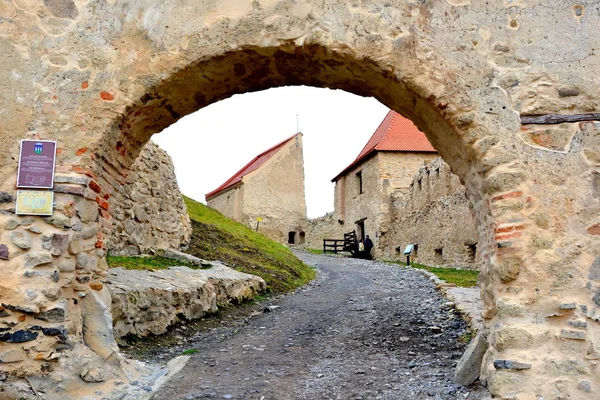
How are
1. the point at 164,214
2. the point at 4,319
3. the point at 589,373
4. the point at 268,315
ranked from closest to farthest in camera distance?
1. the point at 589,373
2. the point at 4,319
3. the point at 268,315
4. the point at 164,214

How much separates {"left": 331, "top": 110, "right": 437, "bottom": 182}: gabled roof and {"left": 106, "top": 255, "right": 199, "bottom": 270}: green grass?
15.5 metres

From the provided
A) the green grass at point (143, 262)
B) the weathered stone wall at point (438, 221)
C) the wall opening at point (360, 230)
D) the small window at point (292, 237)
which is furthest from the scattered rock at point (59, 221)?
the small window at point (292, 237)

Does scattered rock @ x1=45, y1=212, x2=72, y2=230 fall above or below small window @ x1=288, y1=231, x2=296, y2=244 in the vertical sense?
below

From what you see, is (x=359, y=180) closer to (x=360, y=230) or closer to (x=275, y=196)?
(x=360, y=230)

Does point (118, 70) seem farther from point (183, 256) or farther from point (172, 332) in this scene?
point (183, 256)

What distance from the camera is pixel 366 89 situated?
175 inches

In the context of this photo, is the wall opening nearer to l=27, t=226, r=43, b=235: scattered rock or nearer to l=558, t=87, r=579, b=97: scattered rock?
l=558, t=87, r=579, b=97: scattered rock

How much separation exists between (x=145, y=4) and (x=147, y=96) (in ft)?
2.64

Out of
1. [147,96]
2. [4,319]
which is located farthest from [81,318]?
[147,96]

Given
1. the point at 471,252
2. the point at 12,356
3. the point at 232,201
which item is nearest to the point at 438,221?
the point at 471,252

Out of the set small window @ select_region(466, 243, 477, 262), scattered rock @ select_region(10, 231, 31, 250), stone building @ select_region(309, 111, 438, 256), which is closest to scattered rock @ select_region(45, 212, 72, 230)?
scattered rock @ select_region(10, 231, 31, 250)

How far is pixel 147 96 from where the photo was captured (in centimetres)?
416

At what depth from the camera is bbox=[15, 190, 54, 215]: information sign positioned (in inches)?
152

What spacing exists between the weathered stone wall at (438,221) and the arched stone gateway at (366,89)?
9302 mm
